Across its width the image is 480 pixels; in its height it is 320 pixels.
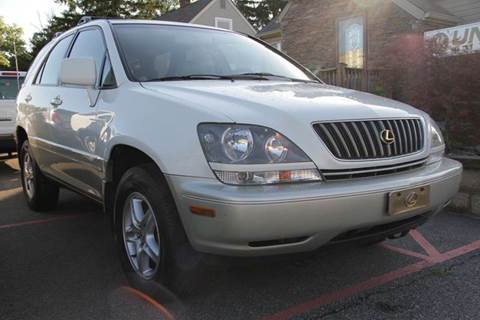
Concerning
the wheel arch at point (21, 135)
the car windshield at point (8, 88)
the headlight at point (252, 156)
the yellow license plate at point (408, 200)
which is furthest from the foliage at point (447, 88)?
the car windshield at point (8, 88)

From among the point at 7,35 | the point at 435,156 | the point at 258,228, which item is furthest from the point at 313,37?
the point at 7,35

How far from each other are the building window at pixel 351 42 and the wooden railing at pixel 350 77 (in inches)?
189

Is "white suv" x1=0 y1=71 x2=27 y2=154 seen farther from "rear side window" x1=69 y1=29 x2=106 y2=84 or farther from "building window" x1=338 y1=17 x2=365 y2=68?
"building window" x1=338 y1=17 x2=365 y2=68

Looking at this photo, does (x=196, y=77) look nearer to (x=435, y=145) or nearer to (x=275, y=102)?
(x=275, y=102)

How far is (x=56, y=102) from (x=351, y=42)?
41.6ft

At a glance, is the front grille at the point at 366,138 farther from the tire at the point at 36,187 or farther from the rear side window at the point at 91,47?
the tire at the point at 36,187

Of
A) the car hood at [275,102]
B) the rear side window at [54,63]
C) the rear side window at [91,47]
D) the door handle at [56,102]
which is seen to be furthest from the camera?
the rear side window at [54,63]

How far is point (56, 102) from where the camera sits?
4.02 m

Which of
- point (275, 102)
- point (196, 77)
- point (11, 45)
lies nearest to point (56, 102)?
point (196, 77)

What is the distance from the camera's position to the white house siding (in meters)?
27.4

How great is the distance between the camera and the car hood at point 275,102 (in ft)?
8.09

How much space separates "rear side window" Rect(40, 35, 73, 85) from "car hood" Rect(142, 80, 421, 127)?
1.78 metres

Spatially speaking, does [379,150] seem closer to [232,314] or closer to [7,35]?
[232,314]

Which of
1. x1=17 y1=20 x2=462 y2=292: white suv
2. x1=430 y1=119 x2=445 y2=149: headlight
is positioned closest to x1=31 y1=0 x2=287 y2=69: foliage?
x1=17 y1=20 x2=462 y2=292: white suv
